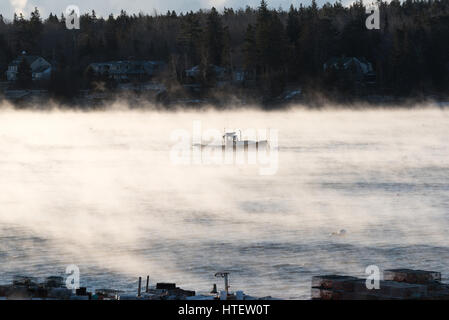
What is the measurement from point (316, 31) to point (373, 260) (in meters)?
123

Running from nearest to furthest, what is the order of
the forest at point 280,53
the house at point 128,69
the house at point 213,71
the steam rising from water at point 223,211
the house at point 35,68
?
the steam rising from water at point 223,211
the forest at point 280,53
the house at point 213,71
the house at point 35,68
the house at point 128,69

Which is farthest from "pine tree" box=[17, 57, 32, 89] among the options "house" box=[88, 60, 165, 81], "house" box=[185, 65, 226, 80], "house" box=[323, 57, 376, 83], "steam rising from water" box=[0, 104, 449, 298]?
"house" box=[323, 57, 376, 83]

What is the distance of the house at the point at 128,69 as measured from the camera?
168 metres

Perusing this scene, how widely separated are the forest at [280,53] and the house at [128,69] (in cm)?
252

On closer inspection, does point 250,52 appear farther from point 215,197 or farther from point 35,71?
point 215,197

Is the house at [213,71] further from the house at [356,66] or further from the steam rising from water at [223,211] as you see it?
the steam rising from water at [223,211]

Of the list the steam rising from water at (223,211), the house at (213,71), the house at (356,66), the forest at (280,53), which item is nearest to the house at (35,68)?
the forest at (280,53)

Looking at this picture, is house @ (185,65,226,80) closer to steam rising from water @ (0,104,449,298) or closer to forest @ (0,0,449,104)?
forest @ (0,0,449,104)

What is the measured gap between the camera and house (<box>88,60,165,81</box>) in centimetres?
16788

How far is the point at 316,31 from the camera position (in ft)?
529

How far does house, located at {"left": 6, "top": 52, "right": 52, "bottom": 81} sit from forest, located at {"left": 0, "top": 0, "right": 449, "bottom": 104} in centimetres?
120

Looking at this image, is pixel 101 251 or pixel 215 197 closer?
pixel 101 251
